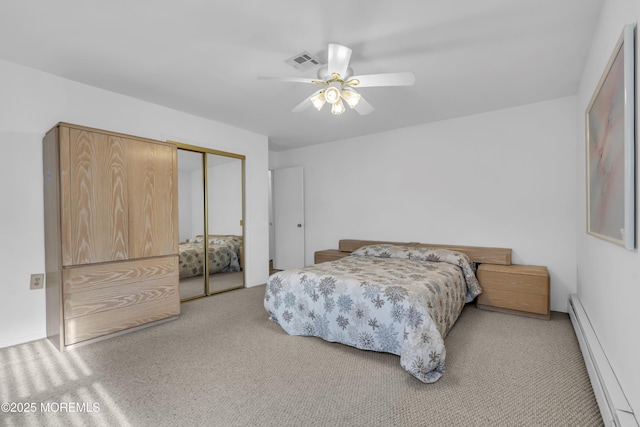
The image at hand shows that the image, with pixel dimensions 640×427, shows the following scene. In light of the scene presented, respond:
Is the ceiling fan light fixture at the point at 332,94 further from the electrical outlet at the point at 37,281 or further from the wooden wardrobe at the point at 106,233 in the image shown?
the electrical outlet at the point at 37,281

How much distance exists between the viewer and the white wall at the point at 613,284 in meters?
1.27

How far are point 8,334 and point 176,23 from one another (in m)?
2.79

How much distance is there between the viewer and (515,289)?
10.2 ft

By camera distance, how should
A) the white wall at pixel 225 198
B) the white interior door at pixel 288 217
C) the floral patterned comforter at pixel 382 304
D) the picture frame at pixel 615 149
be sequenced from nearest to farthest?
the picture frame at pixel 615 149, the floral patterned comforter at pixel 382 304, the white wall at pixel 225 198, the white interior door at pixel 288 217

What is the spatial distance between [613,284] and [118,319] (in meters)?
3.56

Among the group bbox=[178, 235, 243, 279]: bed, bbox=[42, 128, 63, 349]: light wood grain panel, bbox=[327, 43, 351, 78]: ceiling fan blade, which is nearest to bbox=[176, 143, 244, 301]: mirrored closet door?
bbox=[178, 235, 243, 279]: bed

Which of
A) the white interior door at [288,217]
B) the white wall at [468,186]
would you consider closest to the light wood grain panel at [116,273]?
the white interior door at [288,217]

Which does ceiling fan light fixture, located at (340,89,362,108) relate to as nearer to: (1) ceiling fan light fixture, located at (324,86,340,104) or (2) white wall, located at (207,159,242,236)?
(1) ceiling fan light fixture, located at (324,86,340,104)

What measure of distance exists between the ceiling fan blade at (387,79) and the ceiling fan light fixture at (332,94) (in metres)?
0.14

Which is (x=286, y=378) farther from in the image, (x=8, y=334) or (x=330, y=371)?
(x=8, y=334)

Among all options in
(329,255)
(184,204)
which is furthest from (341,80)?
(329,255)

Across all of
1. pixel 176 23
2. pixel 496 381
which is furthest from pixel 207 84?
pixel 496 381

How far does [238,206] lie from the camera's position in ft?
14.2

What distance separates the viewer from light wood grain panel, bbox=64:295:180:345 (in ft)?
7.95
